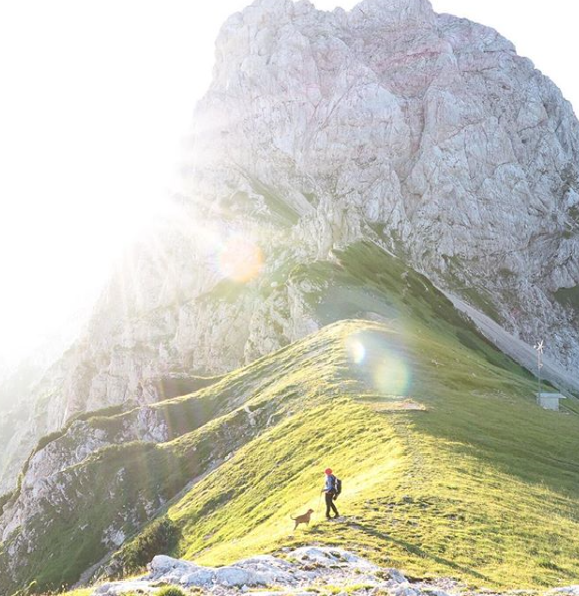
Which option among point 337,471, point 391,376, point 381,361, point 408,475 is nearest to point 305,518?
point 408,475

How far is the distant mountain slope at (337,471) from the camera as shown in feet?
83.5

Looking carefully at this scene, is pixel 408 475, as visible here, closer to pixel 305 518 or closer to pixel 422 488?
pixel 422 488

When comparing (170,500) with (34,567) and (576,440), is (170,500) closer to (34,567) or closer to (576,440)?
(34,567)

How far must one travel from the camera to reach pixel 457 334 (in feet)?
486

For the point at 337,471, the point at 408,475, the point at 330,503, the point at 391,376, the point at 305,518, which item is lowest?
the point at 391,376

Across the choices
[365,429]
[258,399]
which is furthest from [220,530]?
[258,399]

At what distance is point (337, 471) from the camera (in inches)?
1495

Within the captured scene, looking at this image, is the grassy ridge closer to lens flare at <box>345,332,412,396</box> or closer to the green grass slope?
the green grass slope

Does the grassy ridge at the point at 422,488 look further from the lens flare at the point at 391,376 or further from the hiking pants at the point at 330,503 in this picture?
the lens flare at the point at 391,376

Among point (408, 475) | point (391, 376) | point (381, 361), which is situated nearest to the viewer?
point (408, 475)

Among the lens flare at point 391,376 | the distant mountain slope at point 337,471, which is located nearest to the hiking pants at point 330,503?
the distant mountain slope at point 337,471

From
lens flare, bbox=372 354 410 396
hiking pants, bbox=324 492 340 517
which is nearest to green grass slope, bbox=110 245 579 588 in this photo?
lens flare, bbox=372 354 410 396

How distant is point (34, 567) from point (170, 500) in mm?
16987

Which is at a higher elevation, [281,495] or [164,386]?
[281,495]
